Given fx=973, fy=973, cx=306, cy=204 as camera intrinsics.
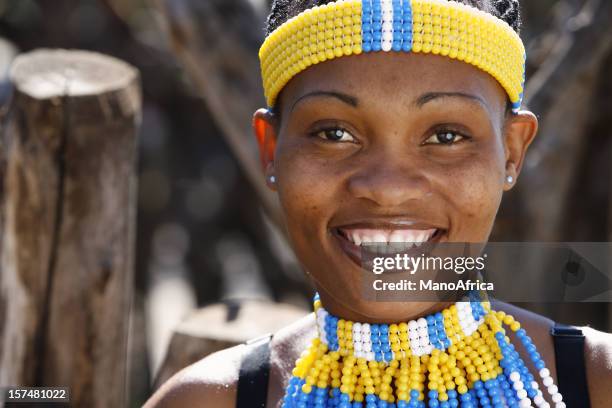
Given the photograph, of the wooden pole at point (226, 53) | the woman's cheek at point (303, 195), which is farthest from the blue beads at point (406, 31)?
the wooden pole at point (226, 53)

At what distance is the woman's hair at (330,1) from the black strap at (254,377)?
84 centimetres

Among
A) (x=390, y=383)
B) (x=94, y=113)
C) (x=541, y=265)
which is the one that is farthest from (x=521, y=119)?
(x=541, y=265)

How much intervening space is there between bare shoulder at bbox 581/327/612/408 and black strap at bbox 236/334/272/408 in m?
0.80

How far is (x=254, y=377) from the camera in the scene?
8.23 feet

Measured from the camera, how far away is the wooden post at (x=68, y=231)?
3.42 m

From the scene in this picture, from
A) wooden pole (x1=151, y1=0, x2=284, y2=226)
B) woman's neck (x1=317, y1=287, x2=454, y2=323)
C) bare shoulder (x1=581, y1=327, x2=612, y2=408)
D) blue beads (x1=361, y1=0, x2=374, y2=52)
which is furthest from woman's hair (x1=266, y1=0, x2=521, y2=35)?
wooden pole (x1=151, y1=0, x2=284, y2=226)

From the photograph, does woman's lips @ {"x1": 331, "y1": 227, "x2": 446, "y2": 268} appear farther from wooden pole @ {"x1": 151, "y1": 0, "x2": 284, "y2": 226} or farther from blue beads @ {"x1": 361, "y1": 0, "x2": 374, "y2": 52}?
wooden pole @ {"x1": 151, "y1": 0, "x2": 284, "y2": 226}

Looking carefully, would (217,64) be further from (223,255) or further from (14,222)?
(223,255)

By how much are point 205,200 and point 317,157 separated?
5110 millimetres

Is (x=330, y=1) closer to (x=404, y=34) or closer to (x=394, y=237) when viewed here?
(x=404, y=34)

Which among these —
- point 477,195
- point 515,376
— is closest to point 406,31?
point 477,195

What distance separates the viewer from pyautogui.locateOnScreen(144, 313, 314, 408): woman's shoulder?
2496mm

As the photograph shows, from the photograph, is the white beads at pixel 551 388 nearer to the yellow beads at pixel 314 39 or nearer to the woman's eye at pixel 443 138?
the woman's eye at pixel 443 138

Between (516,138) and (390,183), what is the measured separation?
486 millimetres
